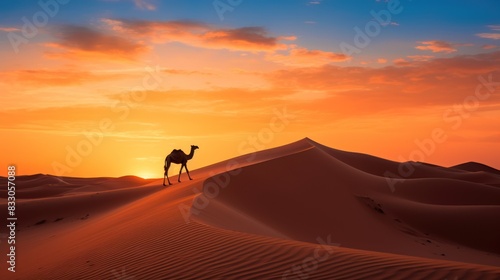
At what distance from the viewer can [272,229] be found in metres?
14.8

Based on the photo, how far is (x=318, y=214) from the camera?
1842 centimetres

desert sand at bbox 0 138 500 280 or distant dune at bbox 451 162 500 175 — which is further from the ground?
distant dune at bbox 451 162 500 175

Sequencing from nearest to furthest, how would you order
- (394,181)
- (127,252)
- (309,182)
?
(127,252)
(309,182)
(394,181)

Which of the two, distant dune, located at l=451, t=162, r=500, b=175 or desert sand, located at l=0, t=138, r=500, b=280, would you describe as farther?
distant dune, located at l=451, t=162, r=500, b=175

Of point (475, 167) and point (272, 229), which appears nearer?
point (272, 229)

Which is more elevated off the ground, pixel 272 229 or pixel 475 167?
pixel 475 167

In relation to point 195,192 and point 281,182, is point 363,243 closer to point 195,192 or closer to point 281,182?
point 281,182

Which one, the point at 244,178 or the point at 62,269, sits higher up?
the point at 244,178

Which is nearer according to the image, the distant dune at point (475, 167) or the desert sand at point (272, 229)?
the desert sand at point (272, 229)

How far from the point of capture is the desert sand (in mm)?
7219

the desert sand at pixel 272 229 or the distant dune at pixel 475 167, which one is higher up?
the distant dune at pixel 475 167

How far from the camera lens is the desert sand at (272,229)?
7.22 m

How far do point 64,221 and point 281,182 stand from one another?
10970 millimetres

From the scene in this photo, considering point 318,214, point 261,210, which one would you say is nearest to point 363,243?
point 318,214
